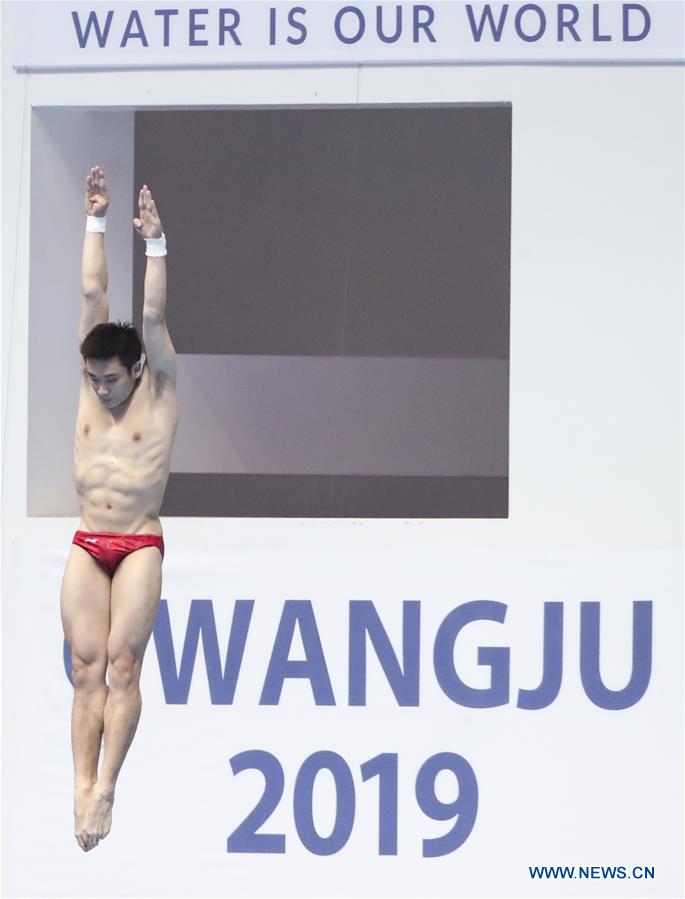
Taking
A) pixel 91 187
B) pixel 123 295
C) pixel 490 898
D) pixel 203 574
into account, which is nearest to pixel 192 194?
pixel 123 295

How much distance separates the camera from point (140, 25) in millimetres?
7031

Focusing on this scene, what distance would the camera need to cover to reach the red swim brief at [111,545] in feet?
18.0

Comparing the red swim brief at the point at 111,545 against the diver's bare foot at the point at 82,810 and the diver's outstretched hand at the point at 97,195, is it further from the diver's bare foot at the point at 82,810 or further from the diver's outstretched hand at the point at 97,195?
the diver's outstretched hand at the point at 97,195

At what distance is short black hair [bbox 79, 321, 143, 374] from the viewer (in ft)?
17.1

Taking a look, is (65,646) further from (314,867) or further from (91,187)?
(91,187)

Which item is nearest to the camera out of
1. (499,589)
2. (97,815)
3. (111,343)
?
(111,343)

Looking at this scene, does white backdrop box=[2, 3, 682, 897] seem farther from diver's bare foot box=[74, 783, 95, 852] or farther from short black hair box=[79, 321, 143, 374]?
short black hair box=[79, 321, 143, 374]

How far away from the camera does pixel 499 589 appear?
6.94m

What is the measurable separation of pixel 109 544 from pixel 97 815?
→ 930 millimetres

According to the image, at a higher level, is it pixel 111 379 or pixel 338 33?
pixel 338 33

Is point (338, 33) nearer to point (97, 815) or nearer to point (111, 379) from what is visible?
point (111, 379)

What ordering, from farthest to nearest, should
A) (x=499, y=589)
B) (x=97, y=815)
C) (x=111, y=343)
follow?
(x=499, y=589) → (x=97, y=815) → (x=111, y=343)

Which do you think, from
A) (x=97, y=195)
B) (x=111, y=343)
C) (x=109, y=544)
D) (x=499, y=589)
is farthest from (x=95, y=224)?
(x=499, y=589)

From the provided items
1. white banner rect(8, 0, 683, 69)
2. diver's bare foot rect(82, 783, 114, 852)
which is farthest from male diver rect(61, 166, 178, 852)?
white banner rect(8, 0, 683, 69)
